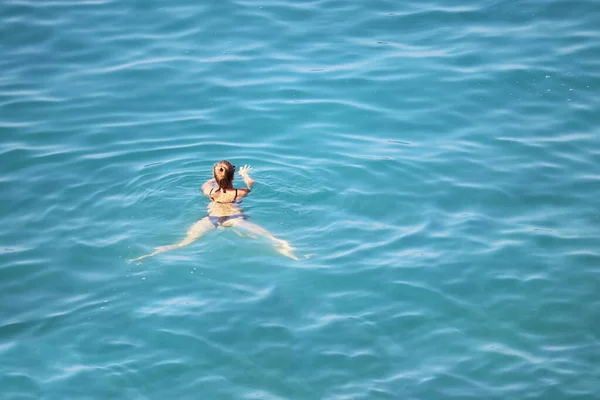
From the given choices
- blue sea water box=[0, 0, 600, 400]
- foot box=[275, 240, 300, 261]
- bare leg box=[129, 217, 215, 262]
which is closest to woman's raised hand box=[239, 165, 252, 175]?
blue sea water box=[0, 0, 600, 400]

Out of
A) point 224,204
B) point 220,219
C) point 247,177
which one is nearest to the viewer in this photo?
point 220,219

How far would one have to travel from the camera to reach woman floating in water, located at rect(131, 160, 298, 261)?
11102 millimetres

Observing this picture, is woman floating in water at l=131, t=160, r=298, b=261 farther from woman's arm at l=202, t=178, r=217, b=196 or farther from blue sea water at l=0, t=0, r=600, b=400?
blue sea water at l=0, t=0, r=600, b=400

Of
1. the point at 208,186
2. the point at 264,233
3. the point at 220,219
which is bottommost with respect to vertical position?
the point at 264,233

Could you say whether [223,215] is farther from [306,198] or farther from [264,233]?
[306,198]

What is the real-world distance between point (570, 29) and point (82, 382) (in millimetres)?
13047

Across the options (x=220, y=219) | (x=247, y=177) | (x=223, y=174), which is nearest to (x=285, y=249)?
(x=220, y=219)

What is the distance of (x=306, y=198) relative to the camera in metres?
12.2

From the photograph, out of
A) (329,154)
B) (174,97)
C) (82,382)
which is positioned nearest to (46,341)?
(82,382)

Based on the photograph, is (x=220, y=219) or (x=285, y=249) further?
(x=220, y=219)

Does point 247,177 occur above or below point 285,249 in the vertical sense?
→ above

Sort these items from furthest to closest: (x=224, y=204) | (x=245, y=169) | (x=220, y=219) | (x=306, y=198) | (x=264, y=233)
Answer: (x=245, y=169) → (x=306, y=198) → (x=224, y=204) → (x=220, y=219) → (x=264, y=233)

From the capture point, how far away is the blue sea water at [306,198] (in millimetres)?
9242

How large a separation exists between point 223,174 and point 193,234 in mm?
1027
